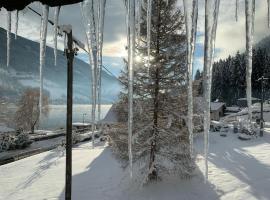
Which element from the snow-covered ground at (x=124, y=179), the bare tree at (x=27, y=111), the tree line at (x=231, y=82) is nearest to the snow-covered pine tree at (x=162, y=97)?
the snow-covered ground at (x=124, y=179)

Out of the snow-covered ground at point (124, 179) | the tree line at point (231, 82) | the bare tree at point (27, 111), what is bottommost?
the snow-covered ground at point (124, 179)

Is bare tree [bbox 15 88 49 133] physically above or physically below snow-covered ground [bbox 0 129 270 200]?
above

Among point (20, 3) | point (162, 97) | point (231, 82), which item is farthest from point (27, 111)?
point (20, 3)

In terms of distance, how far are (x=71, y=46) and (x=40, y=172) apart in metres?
15.1

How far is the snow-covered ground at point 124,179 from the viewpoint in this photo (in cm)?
1819

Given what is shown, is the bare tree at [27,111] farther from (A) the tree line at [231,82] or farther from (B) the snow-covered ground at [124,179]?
(A) the tree line at [231,82]

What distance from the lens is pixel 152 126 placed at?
18.8 metres

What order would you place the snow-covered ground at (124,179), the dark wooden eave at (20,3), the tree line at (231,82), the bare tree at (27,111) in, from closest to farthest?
1. the dark wooden eave at (20,3)
2. the snow-covered ground at (124,179)
3. the bare tree at (27,111)
4. the tree line at (231,82)

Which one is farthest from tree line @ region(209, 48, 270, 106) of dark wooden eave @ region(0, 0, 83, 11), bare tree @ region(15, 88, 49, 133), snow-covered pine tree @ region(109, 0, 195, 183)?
dark wooden eave @ region(0, 0, 83, 11)

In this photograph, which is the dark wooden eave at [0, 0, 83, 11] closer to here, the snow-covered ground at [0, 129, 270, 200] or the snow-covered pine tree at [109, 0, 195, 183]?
the snow-covered ground at [0, 129, 270, 200]

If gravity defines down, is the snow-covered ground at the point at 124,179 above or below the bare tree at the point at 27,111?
below

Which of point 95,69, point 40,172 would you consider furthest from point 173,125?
point 95,69

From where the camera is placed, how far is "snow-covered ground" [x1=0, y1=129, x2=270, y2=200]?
18.2 m

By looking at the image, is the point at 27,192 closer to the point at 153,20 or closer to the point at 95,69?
the point at 153,20
